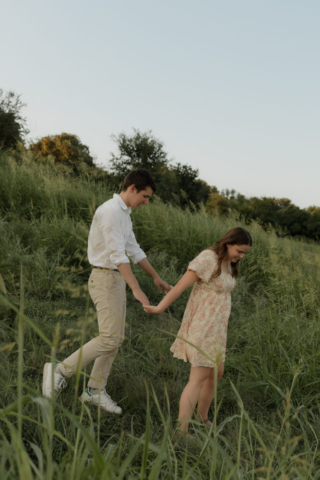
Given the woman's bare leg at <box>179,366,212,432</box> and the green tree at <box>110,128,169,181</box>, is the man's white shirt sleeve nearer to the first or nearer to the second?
the woman's bare leg at <box>179,366,212,432</box>

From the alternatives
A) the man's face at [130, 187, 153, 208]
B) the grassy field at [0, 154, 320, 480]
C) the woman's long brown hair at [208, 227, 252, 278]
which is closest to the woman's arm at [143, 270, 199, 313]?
the woman's long brown hair at [208, 227, 252, 278]

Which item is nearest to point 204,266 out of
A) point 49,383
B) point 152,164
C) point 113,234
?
point 113,234

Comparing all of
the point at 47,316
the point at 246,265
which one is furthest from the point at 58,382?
the point at 246,265

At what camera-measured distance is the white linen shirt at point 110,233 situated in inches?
109

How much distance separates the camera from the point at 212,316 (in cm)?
272

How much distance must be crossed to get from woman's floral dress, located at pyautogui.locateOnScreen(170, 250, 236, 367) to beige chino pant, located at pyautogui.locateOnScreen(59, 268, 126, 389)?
509mm

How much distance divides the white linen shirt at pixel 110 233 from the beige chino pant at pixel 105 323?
0.11m

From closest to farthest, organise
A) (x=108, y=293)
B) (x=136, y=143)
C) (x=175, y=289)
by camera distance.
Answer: (x=175, y=289) < (x=108, y=293) < (x=136, y=143)

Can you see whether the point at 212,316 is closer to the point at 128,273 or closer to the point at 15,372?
the point at 128,273

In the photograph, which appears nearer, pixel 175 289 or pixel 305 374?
pixel 175 289

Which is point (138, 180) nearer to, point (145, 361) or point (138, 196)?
point (138, 196)

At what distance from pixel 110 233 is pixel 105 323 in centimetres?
68

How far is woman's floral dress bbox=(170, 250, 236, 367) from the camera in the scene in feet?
8.77

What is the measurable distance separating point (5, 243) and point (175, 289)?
3.36 metres
